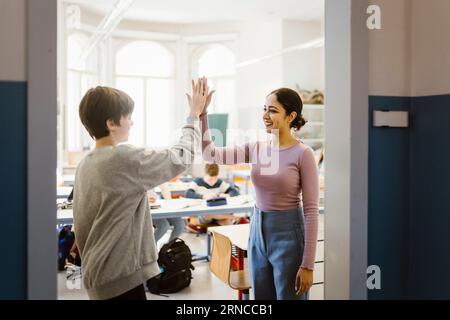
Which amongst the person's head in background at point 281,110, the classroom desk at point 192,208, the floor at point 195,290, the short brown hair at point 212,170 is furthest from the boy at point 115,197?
the short brown hair at point 212,170

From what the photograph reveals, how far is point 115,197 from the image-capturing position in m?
1.48

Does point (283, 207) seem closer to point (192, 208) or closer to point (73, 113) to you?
point (192, 208)

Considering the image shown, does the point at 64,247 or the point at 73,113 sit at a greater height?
the point at 73,113

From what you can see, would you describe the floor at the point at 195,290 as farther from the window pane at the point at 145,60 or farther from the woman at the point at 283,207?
the window pane at the point at 145,60

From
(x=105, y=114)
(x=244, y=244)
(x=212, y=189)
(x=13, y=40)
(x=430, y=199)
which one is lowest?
(x=244, y=244)

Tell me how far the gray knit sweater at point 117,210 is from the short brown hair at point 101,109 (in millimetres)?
86

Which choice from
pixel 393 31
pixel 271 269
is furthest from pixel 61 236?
pixel 393 31

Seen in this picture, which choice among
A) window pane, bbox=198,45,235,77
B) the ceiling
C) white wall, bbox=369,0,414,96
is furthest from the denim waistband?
window pane, bbox=198,45,235,77

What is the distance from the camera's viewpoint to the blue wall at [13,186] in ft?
4.47

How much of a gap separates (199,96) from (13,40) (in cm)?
70

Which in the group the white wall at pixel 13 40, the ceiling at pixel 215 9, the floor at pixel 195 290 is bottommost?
the floor at pixel 195 290

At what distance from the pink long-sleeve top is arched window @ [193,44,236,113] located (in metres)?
7.70

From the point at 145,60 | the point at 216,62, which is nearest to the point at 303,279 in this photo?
the point at 216,62

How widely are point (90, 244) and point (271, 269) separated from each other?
34.2 inches
